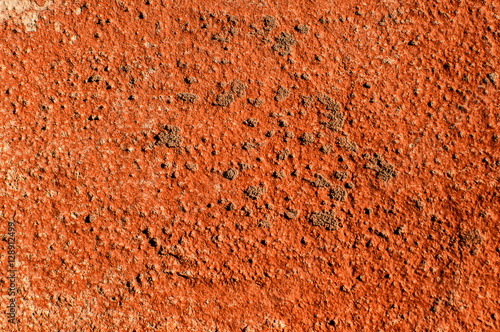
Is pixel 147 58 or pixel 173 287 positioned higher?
pixel 147 58

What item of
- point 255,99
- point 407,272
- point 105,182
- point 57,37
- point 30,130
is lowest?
point 407,272

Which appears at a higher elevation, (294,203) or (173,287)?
(294,203)

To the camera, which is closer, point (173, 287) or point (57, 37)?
point (173, 287)

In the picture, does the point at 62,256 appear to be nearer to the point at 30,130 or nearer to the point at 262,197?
the point at 30,130

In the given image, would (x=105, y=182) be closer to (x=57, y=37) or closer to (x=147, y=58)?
(x=147, y=58)

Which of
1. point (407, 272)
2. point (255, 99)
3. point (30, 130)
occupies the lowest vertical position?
point (407, 272)

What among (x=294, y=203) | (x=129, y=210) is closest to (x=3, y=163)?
(x=129, y=210)

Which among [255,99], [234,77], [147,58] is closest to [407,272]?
[255,99]
